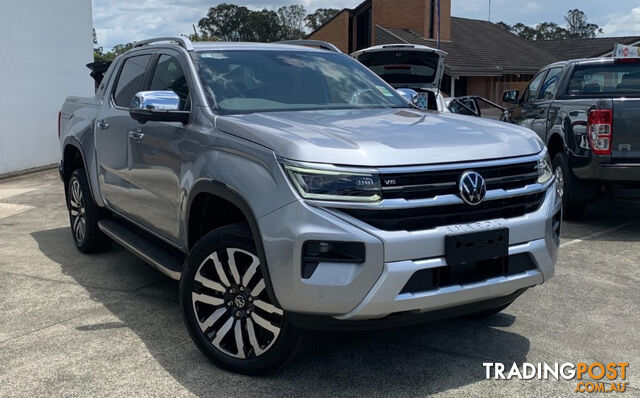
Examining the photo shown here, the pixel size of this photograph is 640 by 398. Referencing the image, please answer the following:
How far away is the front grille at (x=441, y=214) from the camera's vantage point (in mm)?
3217

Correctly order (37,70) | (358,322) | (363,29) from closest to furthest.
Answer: (358,322) < (37,70) < (363,29)

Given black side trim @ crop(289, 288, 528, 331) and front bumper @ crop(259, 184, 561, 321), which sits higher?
front bumper @ crop(259, 184, 561, 321)

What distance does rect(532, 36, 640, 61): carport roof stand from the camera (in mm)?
50219

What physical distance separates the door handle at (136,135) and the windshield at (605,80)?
5210 millimetres

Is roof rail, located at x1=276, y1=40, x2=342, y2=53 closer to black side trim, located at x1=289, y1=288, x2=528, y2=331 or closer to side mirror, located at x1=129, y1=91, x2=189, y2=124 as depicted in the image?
side mirror, located at x1=129, y1=91, x2=189, y2=124

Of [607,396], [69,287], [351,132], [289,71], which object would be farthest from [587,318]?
[69,287]

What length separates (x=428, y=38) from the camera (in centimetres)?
3484

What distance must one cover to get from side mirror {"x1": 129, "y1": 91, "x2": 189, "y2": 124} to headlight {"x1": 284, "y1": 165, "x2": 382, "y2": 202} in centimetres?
136

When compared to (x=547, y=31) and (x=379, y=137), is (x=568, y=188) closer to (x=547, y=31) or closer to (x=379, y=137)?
(x=379, y=137)

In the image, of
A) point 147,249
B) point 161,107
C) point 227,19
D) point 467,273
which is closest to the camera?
point 467,273

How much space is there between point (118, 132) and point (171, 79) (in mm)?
813

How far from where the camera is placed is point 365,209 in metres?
3.19

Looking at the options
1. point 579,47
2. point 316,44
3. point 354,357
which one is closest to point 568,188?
point 316,44

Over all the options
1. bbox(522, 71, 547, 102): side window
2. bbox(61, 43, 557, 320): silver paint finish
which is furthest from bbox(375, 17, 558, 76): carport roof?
bbox(61, 43, 557, 320): silver paint finish
